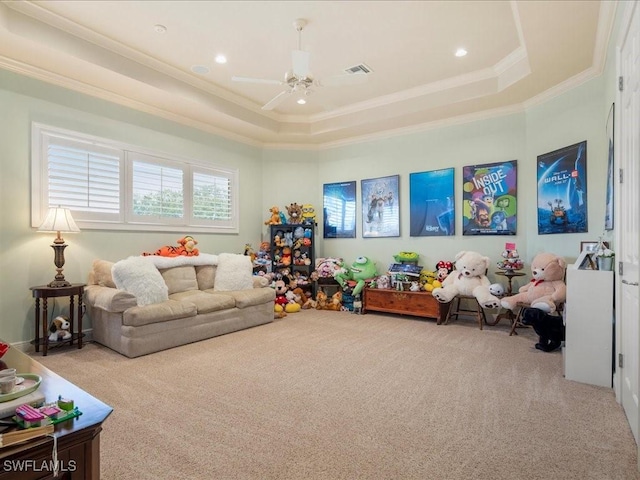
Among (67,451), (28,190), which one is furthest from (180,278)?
(67,451)

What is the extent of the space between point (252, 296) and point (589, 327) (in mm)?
3549

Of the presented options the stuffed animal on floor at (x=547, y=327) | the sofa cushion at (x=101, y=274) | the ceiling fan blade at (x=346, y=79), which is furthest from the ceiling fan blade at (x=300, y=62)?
the stuffed animal on floor at (x=547, y=327)

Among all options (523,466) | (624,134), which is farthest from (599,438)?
(624,134)

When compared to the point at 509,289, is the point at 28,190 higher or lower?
higher

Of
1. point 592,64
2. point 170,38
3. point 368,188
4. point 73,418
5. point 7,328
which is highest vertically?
point 170,38

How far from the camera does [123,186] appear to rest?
448 centimetres

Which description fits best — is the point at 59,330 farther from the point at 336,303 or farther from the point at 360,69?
the point at 360,69

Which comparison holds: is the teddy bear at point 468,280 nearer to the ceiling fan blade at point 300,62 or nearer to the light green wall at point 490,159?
the light green wall at point 490,159

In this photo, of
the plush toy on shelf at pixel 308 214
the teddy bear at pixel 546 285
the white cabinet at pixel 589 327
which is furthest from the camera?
the plush toy on shelf at pixel 308 214

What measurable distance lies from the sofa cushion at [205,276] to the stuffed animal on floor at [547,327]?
3.86 meters

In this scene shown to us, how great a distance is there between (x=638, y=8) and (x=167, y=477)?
3425 millimetres

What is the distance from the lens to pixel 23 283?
363 cm

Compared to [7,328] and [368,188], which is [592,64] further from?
[7,328]

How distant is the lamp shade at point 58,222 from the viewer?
3510 mm
